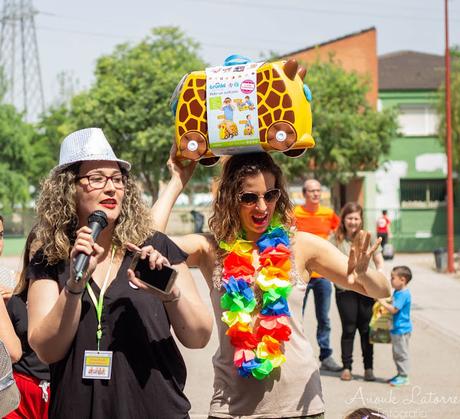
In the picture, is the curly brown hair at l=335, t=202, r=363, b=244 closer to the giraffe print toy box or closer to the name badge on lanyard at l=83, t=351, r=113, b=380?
the giraffe print toy box

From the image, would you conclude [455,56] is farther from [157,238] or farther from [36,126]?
[157,238]

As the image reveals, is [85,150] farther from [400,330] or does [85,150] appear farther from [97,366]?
[400,330]

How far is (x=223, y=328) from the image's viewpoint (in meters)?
4.13

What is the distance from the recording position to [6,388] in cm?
240

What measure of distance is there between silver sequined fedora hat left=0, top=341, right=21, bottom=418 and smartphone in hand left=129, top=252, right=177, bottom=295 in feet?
2.53

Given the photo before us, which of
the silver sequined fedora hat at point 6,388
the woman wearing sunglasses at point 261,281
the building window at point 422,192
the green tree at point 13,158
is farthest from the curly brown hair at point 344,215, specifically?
the building window at point 422,192

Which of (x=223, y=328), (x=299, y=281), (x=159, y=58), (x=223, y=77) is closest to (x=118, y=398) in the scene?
(x=223, y=328)

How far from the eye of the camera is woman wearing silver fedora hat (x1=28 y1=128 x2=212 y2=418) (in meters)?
3.23

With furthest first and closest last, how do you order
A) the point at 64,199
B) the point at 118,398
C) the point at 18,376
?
the point at 18,376 → the point at 64,199 → the point at 118,398

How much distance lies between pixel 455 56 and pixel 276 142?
100 feet

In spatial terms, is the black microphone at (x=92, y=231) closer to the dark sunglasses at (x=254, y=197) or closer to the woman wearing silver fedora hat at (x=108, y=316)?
the woman wearing silver fedora hat at (x=108, y=316)

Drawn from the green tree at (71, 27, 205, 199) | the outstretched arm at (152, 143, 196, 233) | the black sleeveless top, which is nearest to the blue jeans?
the outstretched arm at (152, 143, 196, 233)

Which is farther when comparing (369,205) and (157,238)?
(369,205)

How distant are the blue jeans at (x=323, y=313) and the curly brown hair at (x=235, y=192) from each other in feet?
18.1
